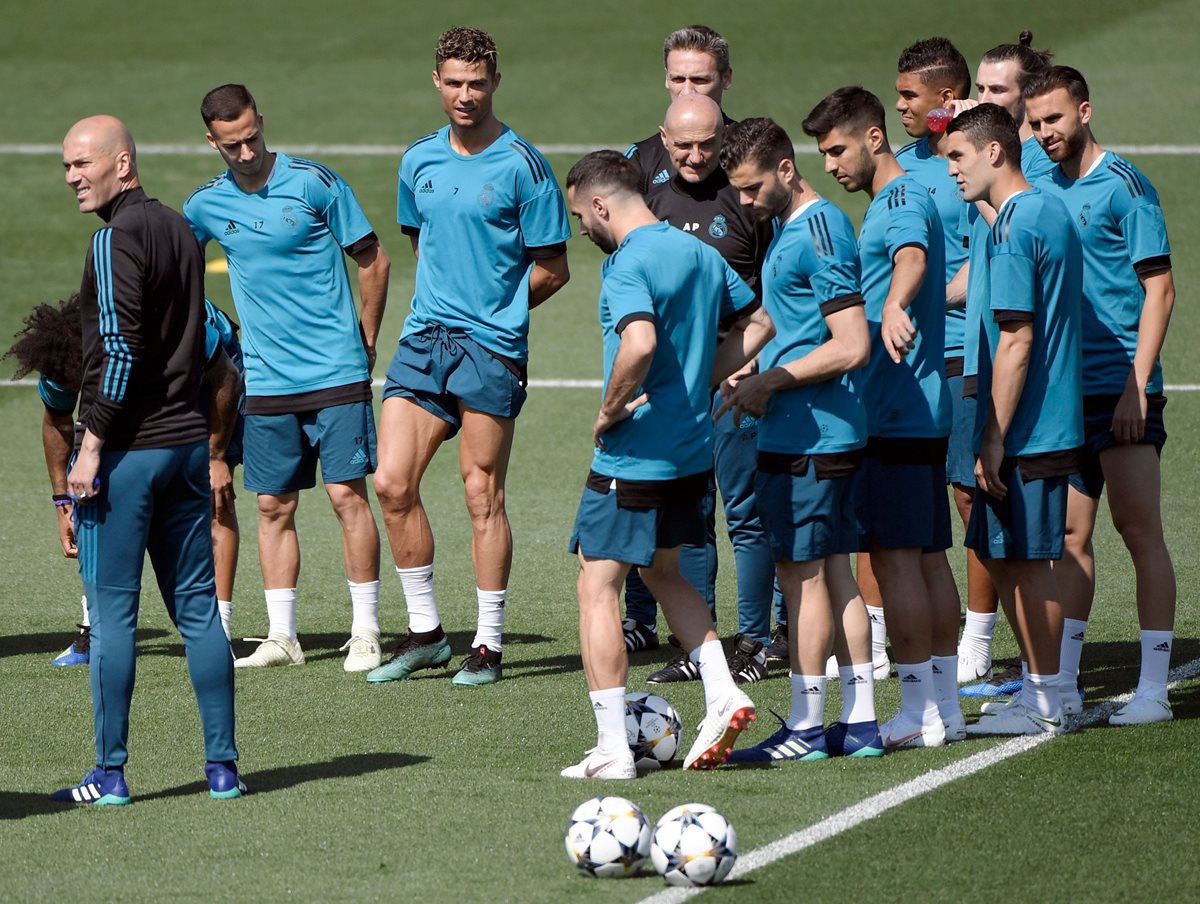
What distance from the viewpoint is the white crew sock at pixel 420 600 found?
26.9ft

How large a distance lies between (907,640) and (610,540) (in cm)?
119

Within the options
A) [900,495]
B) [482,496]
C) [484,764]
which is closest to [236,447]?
[482,496]

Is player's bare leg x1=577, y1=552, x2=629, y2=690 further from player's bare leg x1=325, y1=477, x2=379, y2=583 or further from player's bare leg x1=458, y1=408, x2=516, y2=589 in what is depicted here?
player's bare leg x1=325, y1=477, x2=379, y2=583

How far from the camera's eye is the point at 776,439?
647 cm

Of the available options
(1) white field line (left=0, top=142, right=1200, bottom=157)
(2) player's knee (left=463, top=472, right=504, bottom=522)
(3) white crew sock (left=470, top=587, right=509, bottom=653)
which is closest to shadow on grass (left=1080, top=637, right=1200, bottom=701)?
(3) white crew sock (left=470, top=587, right=509, bottom=653)

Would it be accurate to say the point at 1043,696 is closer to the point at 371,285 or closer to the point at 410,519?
the point at 410,519

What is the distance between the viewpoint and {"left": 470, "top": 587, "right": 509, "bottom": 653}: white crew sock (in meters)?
8.06

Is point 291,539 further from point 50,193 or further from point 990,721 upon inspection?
point 50,193

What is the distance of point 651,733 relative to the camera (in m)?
6.50

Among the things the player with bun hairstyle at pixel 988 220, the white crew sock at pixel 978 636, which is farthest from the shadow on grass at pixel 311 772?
the white crew sock at pixel 978 636

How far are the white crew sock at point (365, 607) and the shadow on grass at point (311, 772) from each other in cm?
164

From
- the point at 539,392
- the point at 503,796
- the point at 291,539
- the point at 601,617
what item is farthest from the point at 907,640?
the point at 539,392

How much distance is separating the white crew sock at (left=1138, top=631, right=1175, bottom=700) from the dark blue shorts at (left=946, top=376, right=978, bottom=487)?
1.01 m

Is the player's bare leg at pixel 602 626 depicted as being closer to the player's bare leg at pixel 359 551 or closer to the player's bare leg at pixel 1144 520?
the player's bare leg at pixel 1144 520
